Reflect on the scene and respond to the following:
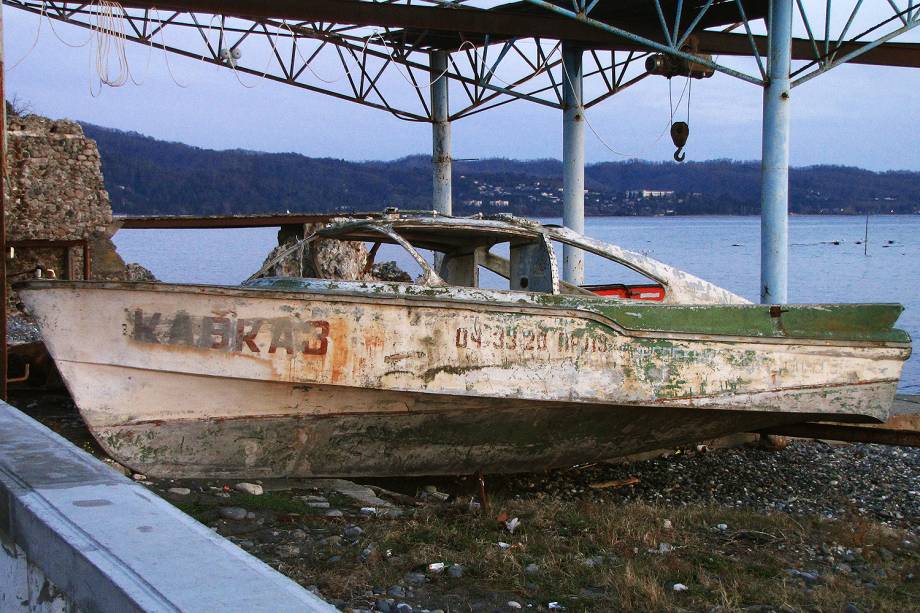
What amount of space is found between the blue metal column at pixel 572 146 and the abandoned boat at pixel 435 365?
7.96 metres

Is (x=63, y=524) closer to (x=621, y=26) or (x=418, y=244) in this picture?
(x=418, y=244)

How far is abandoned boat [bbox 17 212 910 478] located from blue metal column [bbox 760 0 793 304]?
3.63 meters

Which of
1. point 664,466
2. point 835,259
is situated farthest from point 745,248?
point 664,466

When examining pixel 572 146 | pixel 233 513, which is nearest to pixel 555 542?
pixel 233 513

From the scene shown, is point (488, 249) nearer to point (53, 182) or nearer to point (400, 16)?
point (400, 16)

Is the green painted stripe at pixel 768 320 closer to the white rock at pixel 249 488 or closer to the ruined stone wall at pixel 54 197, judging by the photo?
the white rock at pixel 249 488

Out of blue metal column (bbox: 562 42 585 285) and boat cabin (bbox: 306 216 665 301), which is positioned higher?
blue metal column (bbox: 562 42 585 285)

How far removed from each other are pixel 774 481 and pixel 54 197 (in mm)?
11505

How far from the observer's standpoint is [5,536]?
2785 millimetres

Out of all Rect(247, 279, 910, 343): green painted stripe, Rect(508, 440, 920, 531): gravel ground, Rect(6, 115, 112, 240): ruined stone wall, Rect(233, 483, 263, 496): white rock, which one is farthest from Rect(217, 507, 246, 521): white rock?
Rect(6, 115, 112, 240): ruined stone wall

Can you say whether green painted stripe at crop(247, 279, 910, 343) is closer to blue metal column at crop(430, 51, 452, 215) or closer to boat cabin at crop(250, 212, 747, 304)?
boat cabin at crop(250, 212, 747, 304)

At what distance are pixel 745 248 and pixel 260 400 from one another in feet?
292

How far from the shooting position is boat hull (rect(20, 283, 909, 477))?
20.4 ft

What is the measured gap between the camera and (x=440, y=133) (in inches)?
711
